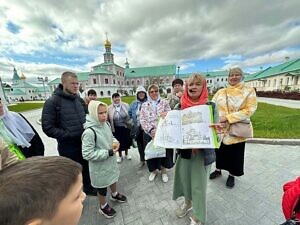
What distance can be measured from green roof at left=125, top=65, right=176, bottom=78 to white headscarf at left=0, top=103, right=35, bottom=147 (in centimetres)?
9081

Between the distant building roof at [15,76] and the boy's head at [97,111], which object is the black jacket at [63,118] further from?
the distant building roof at [15,76]

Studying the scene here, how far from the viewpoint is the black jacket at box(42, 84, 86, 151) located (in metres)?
2.74

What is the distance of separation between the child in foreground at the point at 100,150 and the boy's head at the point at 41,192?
5.58 feet

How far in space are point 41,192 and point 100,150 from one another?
6.30ft

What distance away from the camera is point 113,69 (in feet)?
280

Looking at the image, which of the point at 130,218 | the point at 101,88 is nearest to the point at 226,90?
the point at 130,218

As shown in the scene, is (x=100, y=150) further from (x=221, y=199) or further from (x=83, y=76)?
(x=83, y=76)

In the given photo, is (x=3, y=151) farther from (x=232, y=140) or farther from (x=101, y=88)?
(x=101, y=88)

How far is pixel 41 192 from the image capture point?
65 centimetres

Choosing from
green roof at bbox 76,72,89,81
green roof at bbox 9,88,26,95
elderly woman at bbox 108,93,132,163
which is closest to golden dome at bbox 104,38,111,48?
green roof at bbox 76,72,89,81

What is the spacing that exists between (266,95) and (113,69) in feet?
231

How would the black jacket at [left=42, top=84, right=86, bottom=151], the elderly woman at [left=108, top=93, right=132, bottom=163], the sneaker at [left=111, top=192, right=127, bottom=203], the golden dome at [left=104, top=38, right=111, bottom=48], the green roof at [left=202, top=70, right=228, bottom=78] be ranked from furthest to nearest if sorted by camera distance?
the green roof at [left=202, top=70, right=228, bottom=78] → the golden dome at [left=104, top=38, right=111, bottom=48] → the elderly woman at [left=108, top=93, right=132, bottom=163] → the sneaker at [left=111, top=192, right=127, bottom=203] → the black jacket at [left=42, top=84, right=86, bottom=151]

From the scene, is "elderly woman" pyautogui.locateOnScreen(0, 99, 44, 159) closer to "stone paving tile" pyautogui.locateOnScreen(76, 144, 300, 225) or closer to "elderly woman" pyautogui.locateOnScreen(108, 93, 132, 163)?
"stone paving tile" pyautogui.locateOnScreen(76, 144, 300, 225)

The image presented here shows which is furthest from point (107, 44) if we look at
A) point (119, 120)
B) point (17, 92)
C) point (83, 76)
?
point (119, 120)
